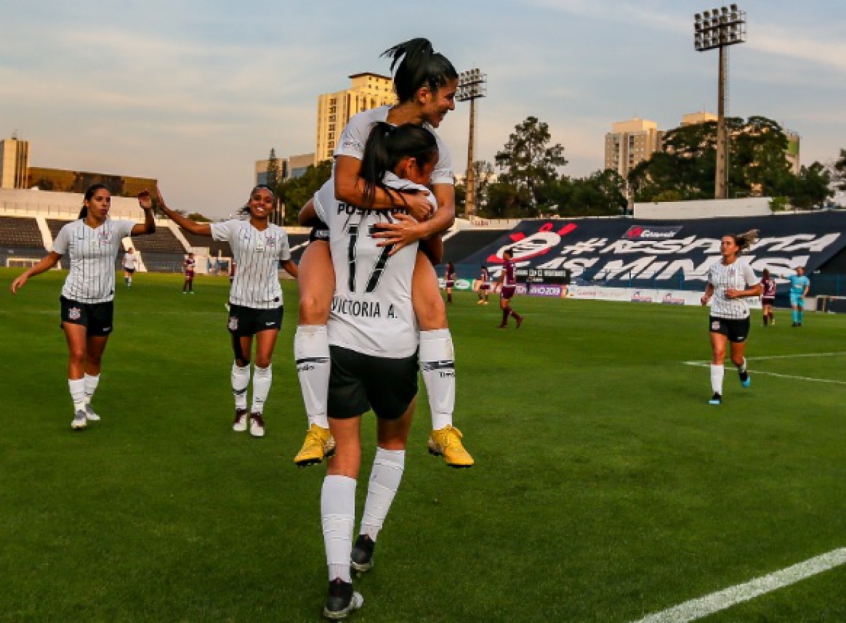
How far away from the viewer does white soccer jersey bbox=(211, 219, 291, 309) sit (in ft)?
23.7

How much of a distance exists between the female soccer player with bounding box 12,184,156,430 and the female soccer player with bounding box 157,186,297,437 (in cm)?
83

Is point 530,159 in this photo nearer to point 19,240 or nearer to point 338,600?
point 19,240

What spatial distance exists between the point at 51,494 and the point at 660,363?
10.8 metres

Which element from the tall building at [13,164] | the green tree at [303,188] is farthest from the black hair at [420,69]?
the tall building at [13,164]

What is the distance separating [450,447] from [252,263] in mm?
4263

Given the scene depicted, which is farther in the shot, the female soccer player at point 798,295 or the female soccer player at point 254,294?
the female soccer player at point 798,295

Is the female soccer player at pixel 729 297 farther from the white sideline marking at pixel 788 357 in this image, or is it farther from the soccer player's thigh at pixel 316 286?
the soccer player's thigh at pixel 316 286

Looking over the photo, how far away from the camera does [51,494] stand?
4969 mm

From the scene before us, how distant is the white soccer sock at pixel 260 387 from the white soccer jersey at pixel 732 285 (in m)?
5.75

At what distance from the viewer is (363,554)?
388cm

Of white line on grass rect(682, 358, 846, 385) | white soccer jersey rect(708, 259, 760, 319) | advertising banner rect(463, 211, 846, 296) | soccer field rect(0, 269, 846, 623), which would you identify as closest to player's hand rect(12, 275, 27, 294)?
soccer field rect(0, 269, 846, 623)

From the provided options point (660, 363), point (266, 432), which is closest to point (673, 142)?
point (660, 363)

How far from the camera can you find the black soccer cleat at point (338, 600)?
3.27 meters

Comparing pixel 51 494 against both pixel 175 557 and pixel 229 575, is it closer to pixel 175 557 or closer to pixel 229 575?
pixel 175 557
